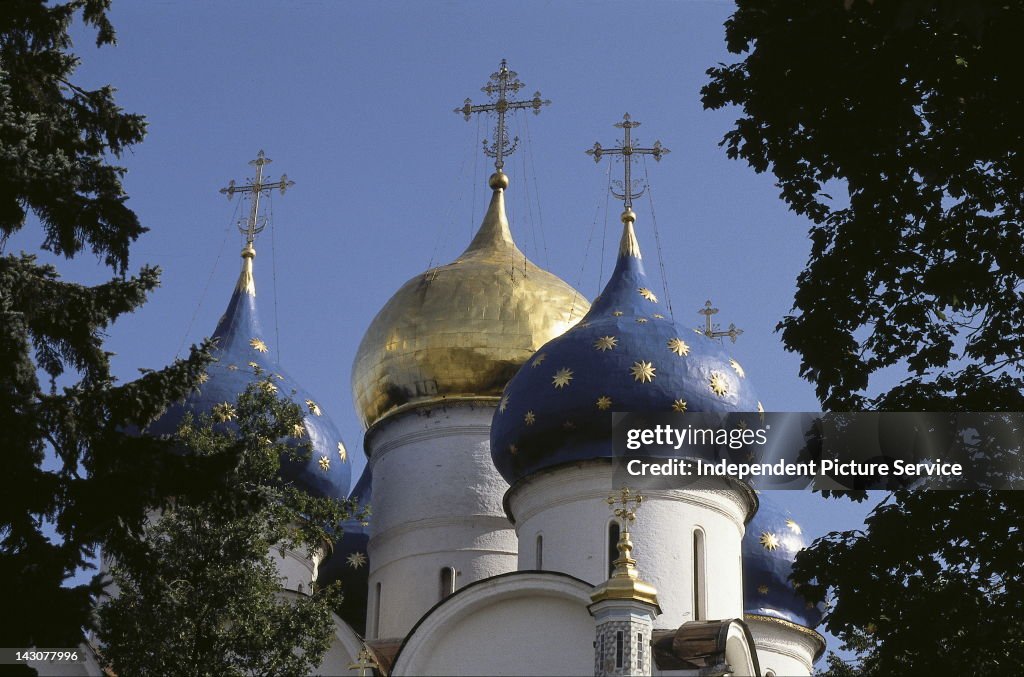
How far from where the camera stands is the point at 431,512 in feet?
63.8

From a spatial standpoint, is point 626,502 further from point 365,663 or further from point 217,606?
point 217,606

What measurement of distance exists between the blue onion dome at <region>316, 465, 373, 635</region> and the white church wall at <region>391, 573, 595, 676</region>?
4.12m

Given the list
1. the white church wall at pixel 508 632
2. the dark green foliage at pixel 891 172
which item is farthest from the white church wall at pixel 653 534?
the dark green foliage at pixel 891 172

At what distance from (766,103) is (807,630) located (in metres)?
11.4

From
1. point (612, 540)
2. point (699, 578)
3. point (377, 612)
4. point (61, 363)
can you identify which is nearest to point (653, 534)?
point (612, 540)

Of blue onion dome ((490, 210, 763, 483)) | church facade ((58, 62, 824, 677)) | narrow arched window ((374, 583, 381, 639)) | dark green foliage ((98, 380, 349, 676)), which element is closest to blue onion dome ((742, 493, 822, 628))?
church facade ((58, 62, 824, 677))

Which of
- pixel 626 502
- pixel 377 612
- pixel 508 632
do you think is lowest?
pixel 508 632

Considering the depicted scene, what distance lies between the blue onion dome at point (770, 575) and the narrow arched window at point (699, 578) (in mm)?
3650

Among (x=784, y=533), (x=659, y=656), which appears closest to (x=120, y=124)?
(x=659, y=656)

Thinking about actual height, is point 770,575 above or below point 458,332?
below

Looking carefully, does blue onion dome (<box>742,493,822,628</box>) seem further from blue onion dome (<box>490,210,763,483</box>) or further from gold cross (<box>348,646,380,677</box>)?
gold cross (<box>348,646,380,677</box>)

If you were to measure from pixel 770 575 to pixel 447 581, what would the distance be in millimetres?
4391

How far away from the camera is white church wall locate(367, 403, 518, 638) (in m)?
19.0

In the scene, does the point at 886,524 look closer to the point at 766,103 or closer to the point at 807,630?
the point at 766,103
